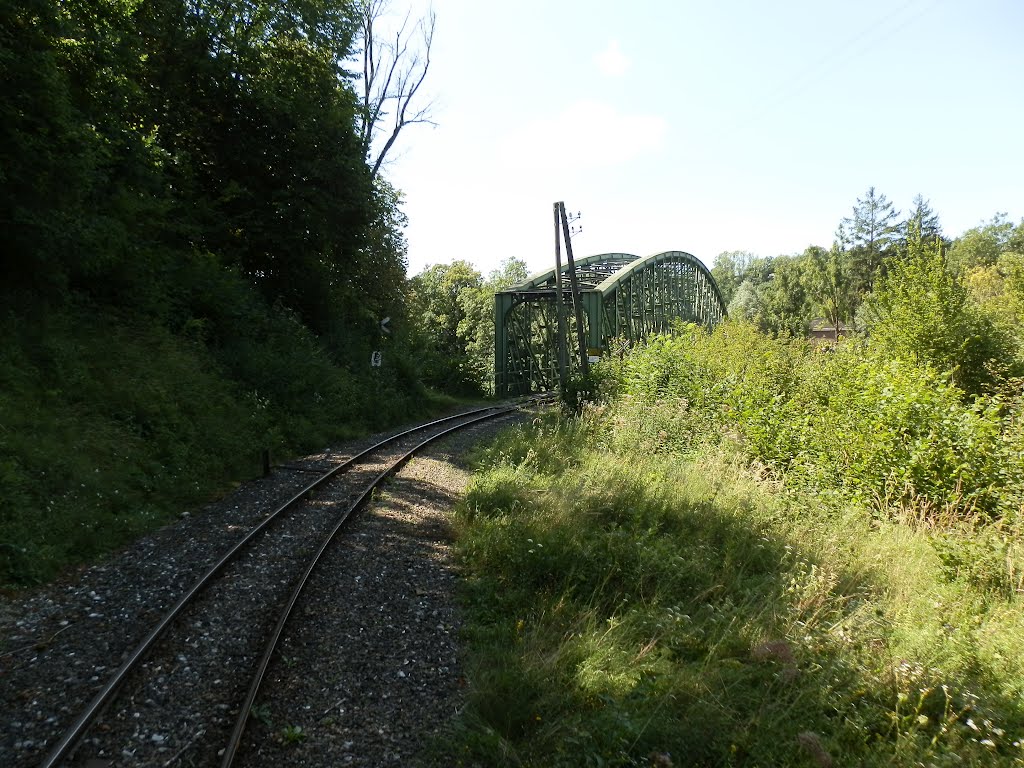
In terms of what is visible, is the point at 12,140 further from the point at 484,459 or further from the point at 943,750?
the point at 943,750

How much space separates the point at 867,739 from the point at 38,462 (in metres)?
9.17

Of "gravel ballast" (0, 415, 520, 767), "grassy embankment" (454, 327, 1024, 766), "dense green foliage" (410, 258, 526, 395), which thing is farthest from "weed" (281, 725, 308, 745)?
"dense green foliage" (410, 258, 526, 395)

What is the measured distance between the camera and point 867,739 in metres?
3.52

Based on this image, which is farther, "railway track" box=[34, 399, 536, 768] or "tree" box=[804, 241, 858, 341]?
"tree" box=[804, 241, 858, 341]

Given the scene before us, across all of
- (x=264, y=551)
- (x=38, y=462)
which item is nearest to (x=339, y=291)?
(x=38, y=462)

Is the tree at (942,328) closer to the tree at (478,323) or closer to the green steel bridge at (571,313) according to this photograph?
the green steel bridge at (571,313)

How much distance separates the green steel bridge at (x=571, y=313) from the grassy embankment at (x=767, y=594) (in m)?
14.7

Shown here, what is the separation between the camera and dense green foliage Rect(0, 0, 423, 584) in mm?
8578

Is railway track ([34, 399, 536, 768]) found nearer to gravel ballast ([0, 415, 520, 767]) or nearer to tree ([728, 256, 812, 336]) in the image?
gravel ballast ([0, 415, 520, 767])

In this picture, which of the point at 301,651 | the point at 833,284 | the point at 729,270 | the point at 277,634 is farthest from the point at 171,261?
the point at 729,270

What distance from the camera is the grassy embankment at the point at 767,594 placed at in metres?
3.60

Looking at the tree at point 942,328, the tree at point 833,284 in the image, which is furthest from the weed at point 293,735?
the tree at point 833,284

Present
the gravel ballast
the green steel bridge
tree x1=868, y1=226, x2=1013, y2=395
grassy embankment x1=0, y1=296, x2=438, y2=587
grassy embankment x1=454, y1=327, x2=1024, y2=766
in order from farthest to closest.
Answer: the green steel bridge, tree x1=868, y1=226, x2=1013, y2=395, grassy embankment x1=0, y1=296, x2=438, y2=587, the gravel ballast, grassy embankment x1=454, y1=327, x2=1024, y2=766

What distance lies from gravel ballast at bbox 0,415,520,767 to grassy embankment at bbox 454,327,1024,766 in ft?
1.37
